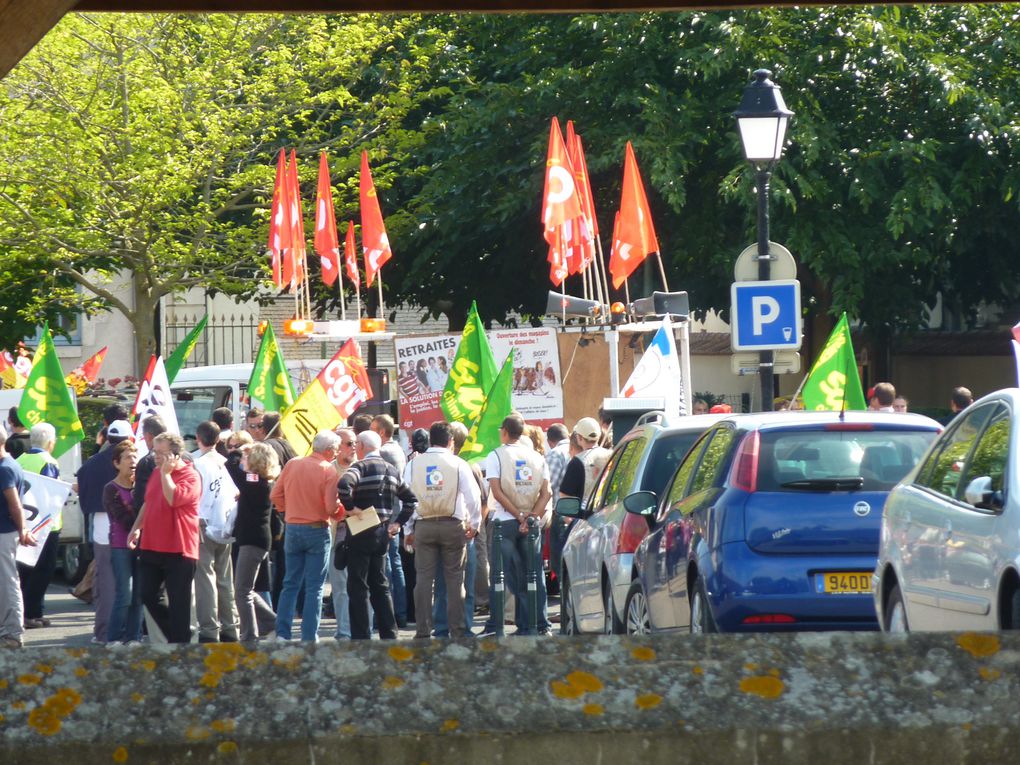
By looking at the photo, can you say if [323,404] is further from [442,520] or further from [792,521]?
[792,521]

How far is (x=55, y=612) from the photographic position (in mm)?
16281

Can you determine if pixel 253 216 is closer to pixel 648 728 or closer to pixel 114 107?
pixel 114 107

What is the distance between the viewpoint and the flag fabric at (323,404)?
49.7ft

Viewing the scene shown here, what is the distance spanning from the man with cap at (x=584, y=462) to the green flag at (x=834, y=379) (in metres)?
1.84

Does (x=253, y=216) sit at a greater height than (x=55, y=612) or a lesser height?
greater

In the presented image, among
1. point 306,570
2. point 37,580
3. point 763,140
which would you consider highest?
point 763,140

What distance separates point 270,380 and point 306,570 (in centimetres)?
462

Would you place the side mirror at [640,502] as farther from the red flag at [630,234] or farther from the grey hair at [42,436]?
the red flag at [630,234]

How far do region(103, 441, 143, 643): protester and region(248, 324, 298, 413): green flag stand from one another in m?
3.96

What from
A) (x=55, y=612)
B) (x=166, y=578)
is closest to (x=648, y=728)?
(x=166, y=578)

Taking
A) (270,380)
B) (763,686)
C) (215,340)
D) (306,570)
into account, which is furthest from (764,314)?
Result: (215,340)

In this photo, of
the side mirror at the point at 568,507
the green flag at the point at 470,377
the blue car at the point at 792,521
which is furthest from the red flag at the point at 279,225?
the blue car at the point at 792,521

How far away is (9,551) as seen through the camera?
40.3 feet

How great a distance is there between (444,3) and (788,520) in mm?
3611
